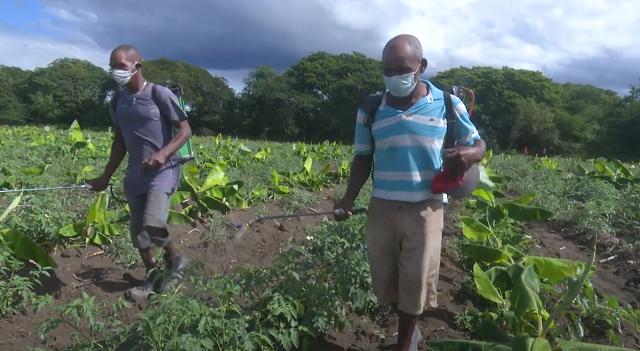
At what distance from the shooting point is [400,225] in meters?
3.09

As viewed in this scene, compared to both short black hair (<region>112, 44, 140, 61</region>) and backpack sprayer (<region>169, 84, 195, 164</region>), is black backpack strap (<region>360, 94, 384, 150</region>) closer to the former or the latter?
backpack sprayer (<region>169, 84, 195, 164</region>)

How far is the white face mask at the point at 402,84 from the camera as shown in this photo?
2.94 meters

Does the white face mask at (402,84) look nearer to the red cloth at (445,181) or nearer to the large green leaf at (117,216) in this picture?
the red cloth at (445,181)

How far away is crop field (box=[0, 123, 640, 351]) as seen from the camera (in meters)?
2.89

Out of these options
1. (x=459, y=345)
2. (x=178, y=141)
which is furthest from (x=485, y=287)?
(x=178, y=141)

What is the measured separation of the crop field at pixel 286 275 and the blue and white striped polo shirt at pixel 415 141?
2.03 ft

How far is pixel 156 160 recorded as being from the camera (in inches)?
149

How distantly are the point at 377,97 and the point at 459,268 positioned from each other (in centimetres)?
233

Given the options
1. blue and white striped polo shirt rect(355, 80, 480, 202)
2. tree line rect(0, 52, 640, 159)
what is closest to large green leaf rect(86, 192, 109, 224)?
blue and white striped polo shirt rect(355, 80, 480, 202)

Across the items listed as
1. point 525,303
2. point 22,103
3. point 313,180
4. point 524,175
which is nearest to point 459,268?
point 525,303

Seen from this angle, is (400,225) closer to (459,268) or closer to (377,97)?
(377,97)

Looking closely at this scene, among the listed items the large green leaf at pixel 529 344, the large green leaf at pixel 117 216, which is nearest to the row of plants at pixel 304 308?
the large green leaf at pixel 529 344

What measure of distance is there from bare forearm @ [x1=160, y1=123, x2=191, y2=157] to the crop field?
0.89m

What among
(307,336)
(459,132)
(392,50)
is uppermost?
(392,50)
